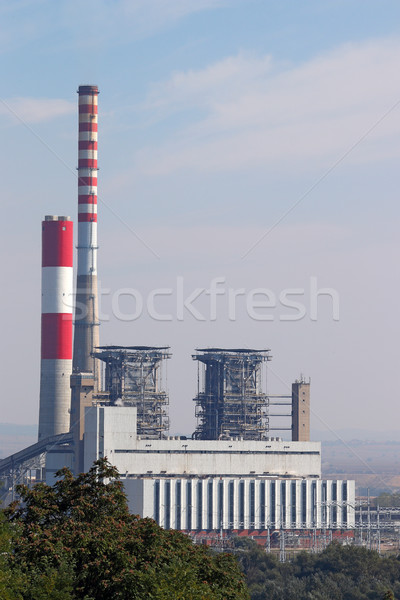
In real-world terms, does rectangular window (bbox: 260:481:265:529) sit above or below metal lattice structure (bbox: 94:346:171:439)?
below

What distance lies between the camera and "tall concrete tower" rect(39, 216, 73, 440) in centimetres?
12544

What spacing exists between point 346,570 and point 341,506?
4170cm

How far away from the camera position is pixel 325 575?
8256 centimetres

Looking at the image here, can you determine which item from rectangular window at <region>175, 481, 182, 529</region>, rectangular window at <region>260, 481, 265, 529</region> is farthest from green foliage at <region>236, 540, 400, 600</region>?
rectangular window at <region>260, 481, 265, 529</region>

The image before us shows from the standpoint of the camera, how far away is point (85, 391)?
398ft

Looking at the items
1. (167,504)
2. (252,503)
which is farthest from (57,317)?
(252,503)

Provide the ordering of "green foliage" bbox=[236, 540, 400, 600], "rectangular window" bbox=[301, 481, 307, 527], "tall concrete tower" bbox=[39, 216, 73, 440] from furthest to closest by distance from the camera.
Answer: "tall concrete tower" bbox=[39, 216, 73, 440] → "rectangular window" bbox=[301, 481, 307, 527] → "green foliage" bbox=[236, 540, 400, 600]

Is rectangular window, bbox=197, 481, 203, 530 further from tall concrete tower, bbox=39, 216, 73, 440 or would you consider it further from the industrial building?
tall concrete tower, bbox=39, 216, 73, 440

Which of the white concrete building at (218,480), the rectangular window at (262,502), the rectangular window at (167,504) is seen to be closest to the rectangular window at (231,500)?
the white concrete building at (218,480)

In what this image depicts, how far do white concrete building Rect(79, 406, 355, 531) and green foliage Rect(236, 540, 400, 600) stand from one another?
22.6 m

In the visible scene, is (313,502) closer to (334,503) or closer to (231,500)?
(334,503)

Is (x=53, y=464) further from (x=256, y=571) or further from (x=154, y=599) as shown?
(x=154, y=599)

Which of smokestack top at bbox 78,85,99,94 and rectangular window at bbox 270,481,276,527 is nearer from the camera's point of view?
rectangular window at bbox 270,481,276,527

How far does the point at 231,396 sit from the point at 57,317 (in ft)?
65.8
